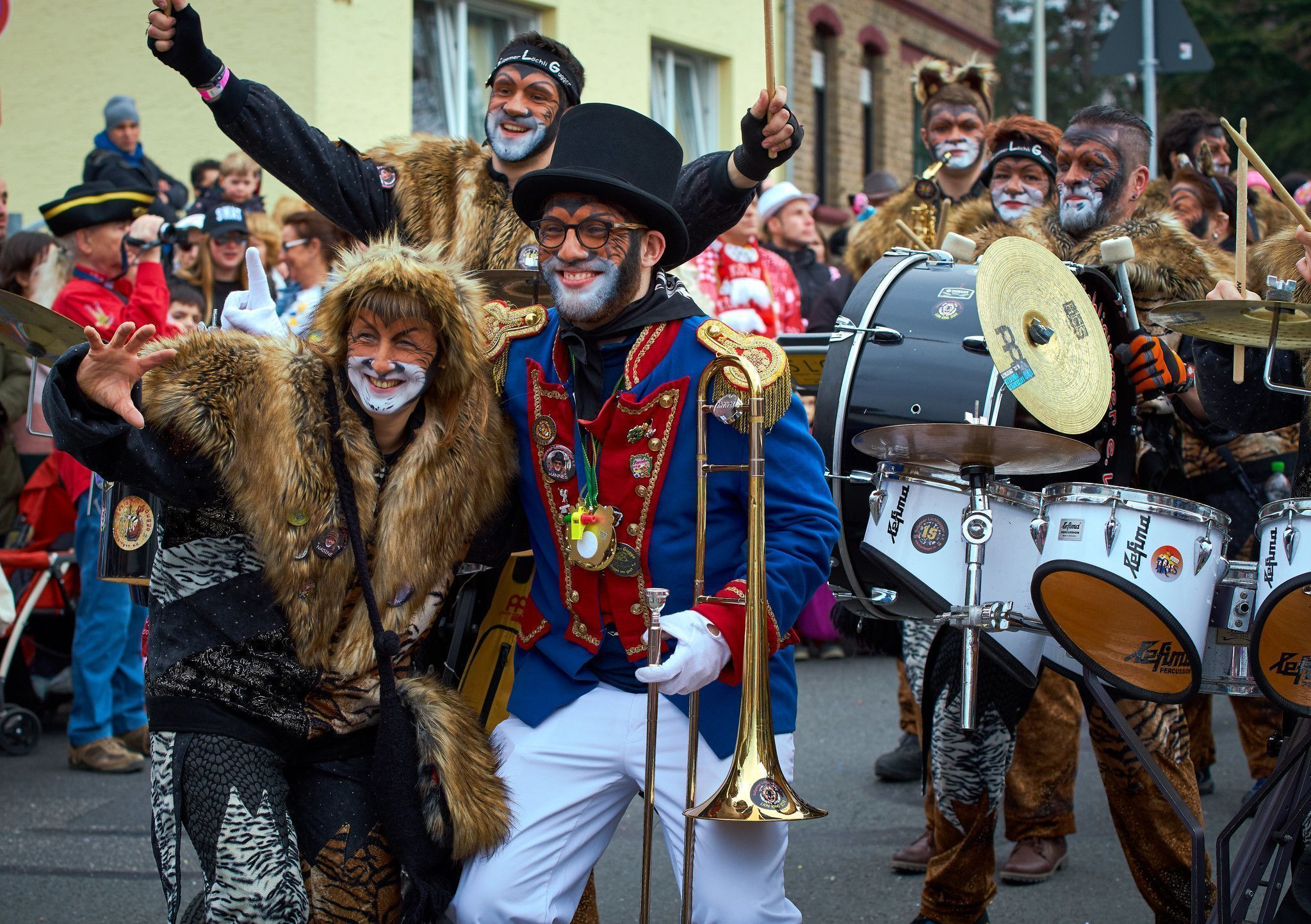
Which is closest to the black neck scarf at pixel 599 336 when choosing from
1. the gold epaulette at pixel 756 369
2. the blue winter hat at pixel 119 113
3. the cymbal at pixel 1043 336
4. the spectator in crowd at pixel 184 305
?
the gold epaulette at pixel 756 369

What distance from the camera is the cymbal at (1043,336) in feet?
11.6

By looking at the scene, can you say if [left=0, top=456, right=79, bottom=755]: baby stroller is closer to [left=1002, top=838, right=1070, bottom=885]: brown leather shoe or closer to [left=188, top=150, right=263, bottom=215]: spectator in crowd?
[left=188, top=150, right=263, bottom=215]: spectator in crowd

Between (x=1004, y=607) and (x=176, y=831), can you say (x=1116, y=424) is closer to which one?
(x=1004, y=607)

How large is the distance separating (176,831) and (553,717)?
89 centimetres

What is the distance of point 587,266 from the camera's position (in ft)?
11.7

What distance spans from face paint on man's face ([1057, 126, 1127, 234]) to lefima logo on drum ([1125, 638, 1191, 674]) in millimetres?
1931

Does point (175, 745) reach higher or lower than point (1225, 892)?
higher

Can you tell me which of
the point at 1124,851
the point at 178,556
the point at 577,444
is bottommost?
the point at 1124,851

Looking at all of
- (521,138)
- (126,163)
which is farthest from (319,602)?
(126,163)

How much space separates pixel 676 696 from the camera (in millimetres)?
3531

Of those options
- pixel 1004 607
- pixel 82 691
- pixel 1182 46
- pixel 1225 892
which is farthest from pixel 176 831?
pixel 1182 46

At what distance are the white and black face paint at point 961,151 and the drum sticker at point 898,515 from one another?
348 cm

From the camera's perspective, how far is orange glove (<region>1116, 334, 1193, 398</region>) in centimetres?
417

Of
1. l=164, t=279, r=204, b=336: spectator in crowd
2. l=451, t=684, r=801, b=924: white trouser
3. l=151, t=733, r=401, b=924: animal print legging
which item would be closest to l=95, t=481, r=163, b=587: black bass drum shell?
l=151, t=733, r=401, b=924: animal print legging
